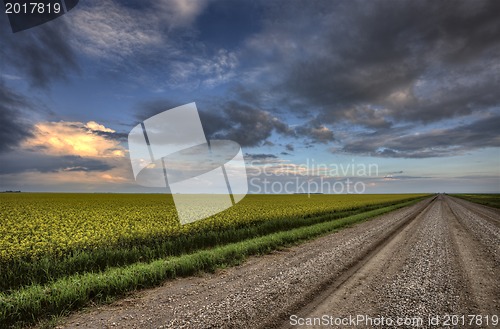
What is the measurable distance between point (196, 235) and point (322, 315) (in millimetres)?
9674

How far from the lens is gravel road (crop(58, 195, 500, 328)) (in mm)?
5605

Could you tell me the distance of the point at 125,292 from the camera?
7.18 metres

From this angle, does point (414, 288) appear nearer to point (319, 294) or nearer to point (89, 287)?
point (319, 294)

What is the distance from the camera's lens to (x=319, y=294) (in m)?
6.86

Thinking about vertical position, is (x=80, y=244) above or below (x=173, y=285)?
above

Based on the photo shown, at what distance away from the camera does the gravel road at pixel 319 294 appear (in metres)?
5.61

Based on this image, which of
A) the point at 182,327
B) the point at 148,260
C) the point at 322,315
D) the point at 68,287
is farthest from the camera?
the point at 148,260

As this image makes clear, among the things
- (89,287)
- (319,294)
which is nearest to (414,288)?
(319,294)

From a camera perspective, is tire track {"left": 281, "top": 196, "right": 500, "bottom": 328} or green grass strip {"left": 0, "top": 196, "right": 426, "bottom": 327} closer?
green grass strip {"left": 0, "top": 196, "right": 426, "bottom": 327}

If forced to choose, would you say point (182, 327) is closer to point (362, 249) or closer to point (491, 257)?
point (362, 249)

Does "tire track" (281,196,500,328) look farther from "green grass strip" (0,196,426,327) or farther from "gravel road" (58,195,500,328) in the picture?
"green grass strip" (0,196,426,327)

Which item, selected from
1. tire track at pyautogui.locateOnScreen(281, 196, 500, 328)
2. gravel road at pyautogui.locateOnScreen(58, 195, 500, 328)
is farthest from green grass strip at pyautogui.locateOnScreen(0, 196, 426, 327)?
tire track at pyautogui.locateOnScreen(281, 196, 500, 328)

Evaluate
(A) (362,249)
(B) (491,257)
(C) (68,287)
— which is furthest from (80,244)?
(B) (491,257)

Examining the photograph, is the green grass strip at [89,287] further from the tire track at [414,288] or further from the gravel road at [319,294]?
the tire track at [414,288]
